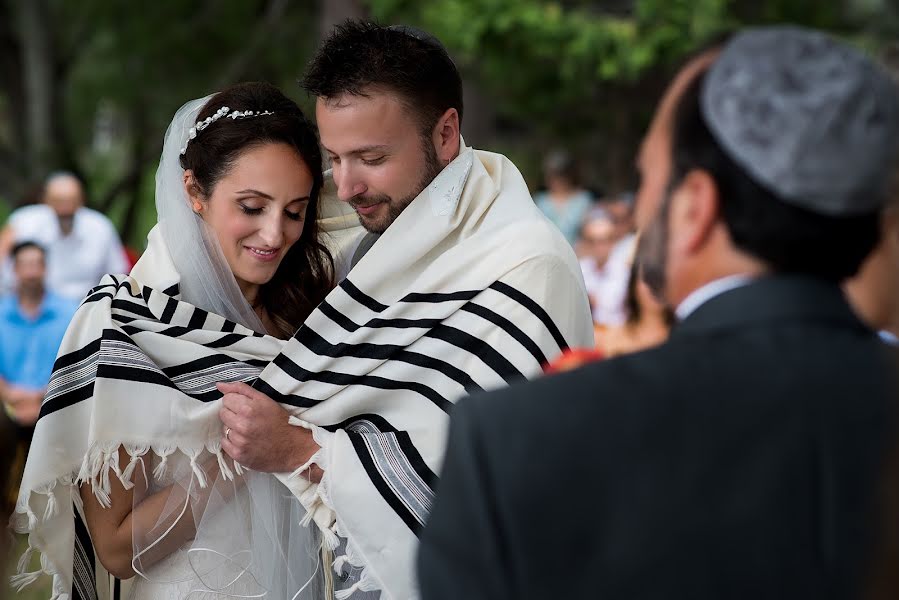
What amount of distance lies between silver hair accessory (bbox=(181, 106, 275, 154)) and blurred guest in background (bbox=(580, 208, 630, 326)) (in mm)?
4427

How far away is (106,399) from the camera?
8.89 feet

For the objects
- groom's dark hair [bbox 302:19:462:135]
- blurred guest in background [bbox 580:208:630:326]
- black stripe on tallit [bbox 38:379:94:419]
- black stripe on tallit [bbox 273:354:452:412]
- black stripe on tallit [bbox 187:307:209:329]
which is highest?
groom's dark hair [bbox 302:19:462:135]

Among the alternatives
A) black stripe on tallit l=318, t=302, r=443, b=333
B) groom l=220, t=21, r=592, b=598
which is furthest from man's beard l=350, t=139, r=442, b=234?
black stripe on tallit l=318, t=302, r=443, b=333

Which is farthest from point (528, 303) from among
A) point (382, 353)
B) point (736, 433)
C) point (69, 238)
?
point (69, 238)

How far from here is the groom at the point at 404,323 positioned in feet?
8.89

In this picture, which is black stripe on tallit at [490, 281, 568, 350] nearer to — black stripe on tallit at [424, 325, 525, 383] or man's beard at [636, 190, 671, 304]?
black stripe on tallit at [424, 325, 525, 383]

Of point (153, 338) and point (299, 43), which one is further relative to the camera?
point (299, 43)

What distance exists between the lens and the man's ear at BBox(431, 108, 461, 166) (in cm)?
307

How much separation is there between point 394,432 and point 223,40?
48.0ft

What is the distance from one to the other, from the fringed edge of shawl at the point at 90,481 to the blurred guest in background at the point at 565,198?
6722 millimetres

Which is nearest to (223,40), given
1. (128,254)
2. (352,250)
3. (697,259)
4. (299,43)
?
(299,43)

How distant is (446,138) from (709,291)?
5.66 ft

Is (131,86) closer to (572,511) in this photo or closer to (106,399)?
(106,399)

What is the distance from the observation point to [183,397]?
277cm
